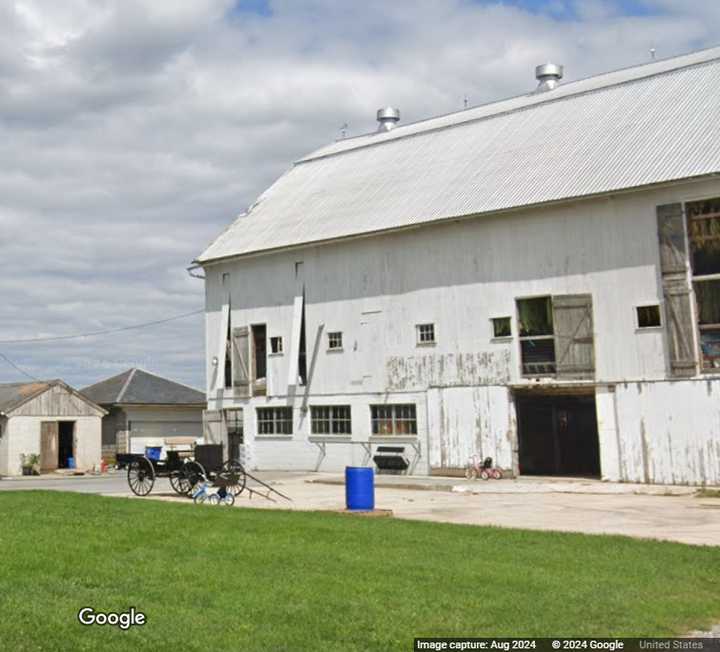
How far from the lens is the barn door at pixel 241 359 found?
37.2 meters

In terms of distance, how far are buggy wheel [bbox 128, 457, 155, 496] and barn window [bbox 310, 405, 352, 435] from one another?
11.1 meters

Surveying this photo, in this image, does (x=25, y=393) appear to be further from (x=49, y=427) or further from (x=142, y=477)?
(x=142, y=477)

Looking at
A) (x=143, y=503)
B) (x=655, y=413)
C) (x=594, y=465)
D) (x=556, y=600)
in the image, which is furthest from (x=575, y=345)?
(x=556, y=600)

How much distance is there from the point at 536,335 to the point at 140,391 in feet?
79.9

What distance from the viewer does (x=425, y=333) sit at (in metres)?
31.8

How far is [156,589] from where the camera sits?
8.96 metres

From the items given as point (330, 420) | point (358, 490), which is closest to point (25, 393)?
point (330, 420)

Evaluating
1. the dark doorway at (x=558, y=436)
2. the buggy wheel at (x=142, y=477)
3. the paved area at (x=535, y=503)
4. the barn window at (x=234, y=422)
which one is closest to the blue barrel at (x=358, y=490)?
the paved area at (x=535, y=503)

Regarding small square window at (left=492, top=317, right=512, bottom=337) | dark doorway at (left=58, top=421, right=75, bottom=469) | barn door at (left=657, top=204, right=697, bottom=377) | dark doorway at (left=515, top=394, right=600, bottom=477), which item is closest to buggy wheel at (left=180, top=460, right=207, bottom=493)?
small square window at (left=492, top=317, right=512, bottom=337)

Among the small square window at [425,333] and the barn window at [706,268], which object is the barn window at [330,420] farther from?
the barn window at [706,268]

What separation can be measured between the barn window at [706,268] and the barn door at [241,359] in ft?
58.9

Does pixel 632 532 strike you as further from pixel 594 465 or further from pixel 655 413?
pixel 594 465

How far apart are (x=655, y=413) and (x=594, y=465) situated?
761cm

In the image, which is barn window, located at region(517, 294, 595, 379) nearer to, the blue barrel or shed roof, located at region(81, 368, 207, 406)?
the blue barrel
